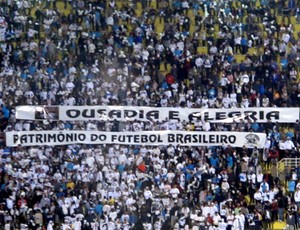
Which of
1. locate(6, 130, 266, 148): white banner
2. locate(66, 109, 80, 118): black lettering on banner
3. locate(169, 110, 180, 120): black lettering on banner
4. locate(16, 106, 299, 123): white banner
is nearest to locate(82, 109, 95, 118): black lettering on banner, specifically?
locate(16, 106, 299, 123): white banner

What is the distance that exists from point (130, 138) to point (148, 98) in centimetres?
160

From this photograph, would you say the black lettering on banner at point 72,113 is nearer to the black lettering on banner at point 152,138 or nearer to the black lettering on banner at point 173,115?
the black lettering on banner at point 152,138

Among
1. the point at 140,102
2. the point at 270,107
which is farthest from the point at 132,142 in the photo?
the point at 270,107

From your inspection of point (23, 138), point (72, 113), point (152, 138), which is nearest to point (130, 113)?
point (152, 138)

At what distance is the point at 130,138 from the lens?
38250 millimetres

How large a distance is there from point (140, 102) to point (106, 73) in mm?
1680

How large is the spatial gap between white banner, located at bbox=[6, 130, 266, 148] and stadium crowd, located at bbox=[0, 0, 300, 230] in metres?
0.18

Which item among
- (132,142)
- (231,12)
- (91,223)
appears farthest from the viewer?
(231,12)

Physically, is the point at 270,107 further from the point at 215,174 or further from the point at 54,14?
the point at 54,14

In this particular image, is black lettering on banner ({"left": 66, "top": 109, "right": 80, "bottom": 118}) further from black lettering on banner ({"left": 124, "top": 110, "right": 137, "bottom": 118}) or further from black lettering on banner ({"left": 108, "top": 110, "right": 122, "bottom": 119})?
black lettering on banner ({"left": 124, "top": 110, "right": 137, "bottom": 118})

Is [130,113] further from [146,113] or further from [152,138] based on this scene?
[152,138]

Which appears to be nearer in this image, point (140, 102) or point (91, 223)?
point (91, 223)

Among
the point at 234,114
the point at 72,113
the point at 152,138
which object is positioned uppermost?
the point at 72,113

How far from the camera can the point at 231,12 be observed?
41875 mm
